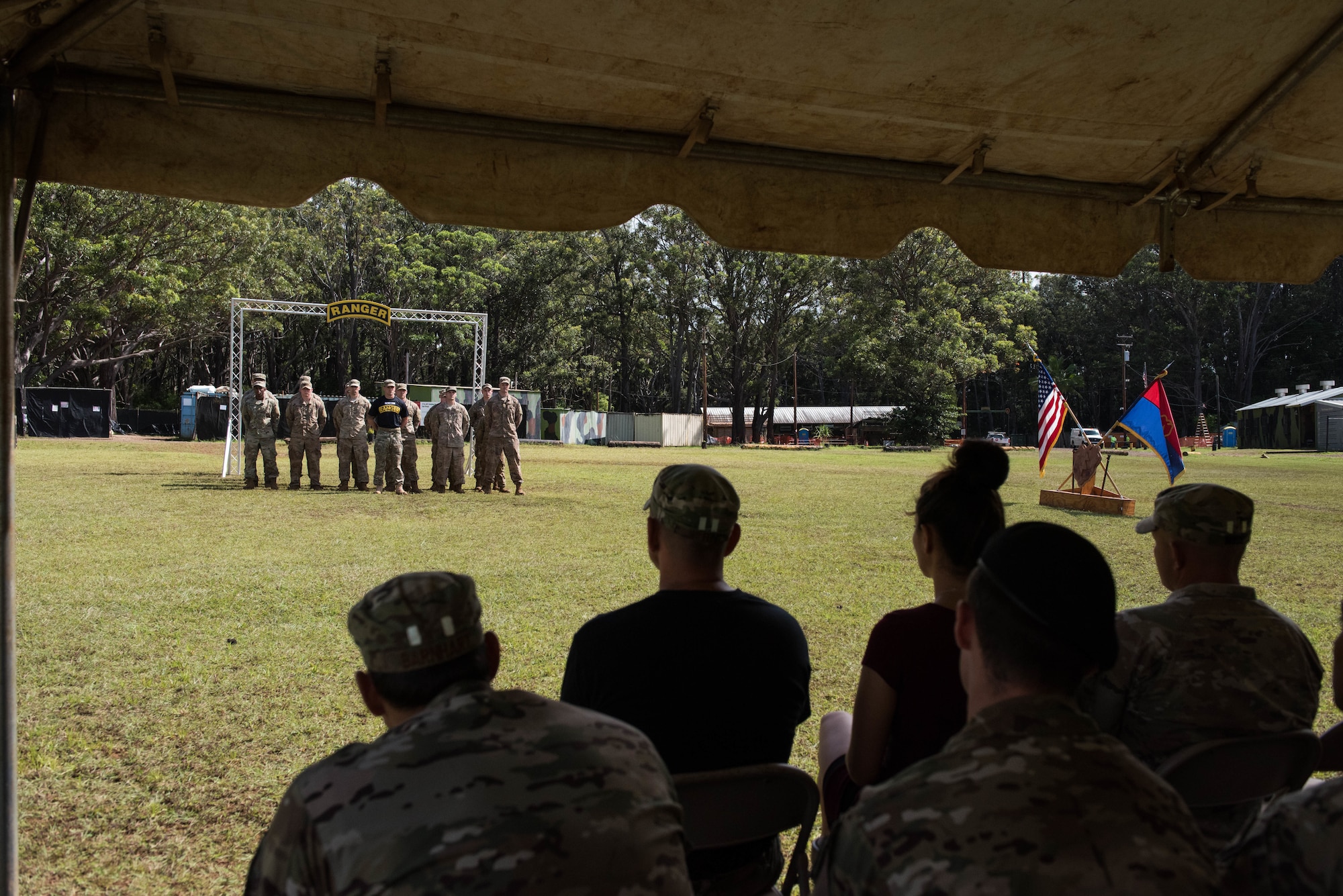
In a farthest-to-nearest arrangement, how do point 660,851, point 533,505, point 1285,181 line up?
point 533,505 < point 1285,181 < point 660,851

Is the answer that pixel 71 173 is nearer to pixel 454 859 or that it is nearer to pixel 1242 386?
pixel 454 859

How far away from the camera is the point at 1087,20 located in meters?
2.53

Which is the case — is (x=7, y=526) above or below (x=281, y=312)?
below

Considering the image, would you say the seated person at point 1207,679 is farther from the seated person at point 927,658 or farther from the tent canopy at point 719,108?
the tent canopy at point 719,108

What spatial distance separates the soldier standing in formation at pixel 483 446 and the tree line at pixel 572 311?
2063 cm

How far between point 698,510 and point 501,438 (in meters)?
13.8

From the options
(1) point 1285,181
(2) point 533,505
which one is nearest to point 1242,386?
(2) point 533,505

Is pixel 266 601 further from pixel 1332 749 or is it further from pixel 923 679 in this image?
pixel 1332 749

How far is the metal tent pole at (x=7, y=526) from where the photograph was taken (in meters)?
2.24

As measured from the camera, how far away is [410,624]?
1418 mm

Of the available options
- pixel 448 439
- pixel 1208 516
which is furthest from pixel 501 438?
pixel 1208 516

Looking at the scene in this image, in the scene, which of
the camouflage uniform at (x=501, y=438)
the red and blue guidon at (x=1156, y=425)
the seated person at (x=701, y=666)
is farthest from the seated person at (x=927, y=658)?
the camouflage uniform at (x=501, y=438)

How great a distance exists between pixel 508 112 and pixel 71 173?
1.21 metres

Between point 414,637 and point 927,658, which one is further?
point 927,658
